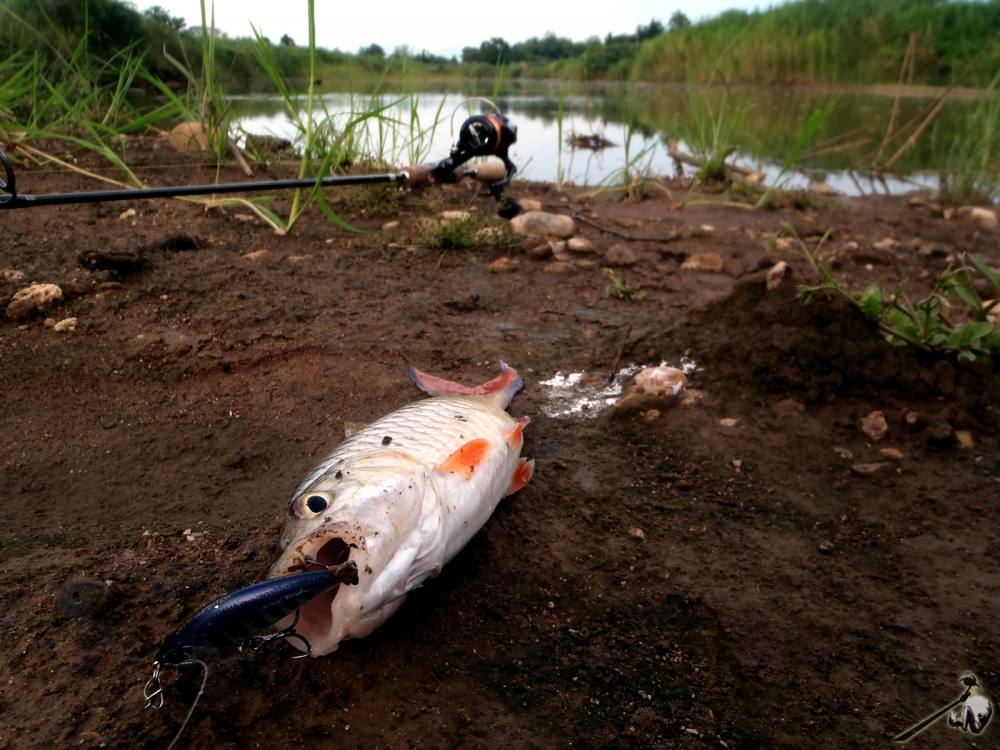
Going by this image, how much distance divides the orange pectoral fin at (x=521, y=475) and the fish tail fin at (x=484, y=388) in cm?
31

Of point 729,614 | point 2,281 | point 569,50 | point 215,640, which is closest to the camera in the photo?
point 215,640

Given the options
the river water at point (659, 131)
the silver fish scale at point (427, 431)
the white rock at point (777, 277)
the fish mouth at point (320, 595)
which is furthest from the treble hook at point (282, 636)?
the river water at point (659, 131)

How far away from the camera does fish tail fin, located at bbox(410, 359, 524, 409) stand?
8.35 feet

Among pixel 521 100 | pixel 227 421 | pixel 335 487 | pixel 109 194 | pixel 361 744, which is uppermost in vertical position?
pixel 521 100

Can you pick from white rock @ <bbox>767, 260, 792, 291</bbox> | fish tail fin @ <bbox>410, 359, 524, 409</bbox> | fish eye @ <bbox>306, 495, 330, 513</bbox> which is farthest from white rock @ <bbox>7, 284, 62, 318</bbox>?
white rock @ <bbox>767, 260, 792, 291</bbox>

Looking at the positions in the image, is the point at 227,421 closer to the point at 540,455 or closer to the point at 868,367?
the point at 540,455

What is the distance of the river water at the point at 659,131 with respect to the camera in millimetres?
5938

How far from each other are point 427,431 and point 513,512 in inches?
15.0

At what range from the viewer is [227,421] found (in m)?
2.61

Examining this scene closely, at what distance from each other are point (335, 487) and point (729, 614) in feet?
3.23

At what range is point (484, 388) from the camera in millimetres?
2635

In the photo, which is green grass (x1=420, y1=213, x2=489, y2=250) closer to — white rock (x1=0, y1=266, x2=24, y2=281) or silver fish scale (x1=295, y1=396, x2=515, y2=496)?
white rock (x1=0, y1=266, x2=24, y2=281)

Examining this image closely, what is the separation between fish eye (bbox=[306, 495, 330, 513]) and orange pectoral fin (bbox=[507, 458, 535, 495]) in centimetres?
69

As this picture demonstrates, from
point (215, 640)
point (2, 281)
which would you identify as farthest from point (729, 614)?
point (2, 281)
